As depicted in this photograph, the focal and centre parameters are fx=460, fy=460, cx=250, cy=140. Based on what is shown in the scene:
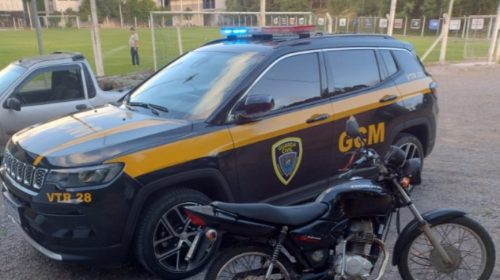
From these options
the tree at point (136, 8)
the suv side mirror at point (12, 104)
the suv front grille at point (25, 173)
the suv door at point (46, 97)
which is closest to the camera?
the suv front grille at point (25, 173)

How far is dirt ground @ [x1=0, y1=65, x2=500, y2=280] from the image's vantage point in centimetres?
388

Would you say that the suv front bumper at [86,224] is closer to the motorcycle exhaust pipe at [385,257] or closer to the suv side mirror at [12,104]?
the motorcycle exhaust pipe at [385,257]

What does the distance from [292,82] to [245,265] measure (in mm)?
1979

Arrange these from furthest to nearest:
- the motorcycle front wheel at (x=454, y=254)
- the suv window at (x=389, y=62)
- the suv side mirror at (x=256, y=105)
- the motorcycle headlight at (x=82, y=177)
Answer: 1. the suv window at (x=389, y=62)
2. the suv side mirror at (x=256, y=105)
3. the motorcycle front wheel at (x=454, y=254)
4. the motorcycle headlight at (x=82, y=177)

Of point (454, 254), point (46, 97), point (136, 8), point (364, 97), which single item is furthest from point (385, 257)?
point (136, 8)

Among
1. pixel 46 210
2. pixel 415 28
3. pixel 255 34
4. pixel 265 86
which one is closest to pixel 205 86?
pixel 265 86

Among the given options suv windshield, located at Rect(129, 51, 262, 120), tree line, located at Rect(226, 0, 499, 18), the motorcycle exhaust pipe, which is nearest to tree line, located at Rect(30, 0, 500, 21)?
tree line, located at Rect(226, 0, 499, 18)

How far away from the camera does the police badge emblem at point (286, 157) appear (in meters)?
4.14

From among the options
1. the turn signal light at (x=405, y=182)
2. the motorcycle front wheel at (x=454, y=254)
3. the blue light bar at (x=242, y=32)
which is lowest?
the motorcycle front wheel at (x=454, y=254)

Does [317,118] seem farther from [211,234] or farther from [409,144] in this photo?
[211,234]

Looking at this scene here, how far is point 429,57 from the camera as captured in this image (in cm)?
2475

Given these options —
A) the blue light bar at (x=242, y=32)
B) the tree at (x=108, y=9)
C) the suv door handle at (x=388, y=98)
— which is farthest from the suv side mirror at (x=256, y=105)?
the tree at (x=108, y=9)

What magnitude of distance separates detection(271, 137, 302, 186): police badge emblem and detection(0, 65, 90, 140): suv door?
11.7ft

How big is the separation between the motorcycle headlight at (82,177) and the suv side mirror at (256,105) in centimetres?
121
